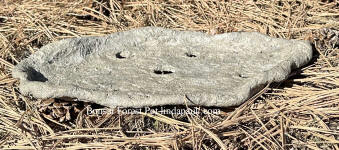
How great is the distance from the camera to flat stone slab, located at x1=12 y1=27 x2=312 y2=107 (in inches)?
86.4

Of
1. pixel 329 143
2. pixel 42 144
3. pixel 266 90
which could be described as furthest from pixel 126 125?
pixel 329 143

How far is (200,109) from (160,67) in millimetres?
427

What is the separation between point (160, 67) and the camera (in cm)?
259

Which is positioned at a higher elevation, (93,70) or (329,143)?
(93,70)

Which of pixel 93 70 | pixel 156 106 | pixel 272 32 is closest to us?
pixel 156 106

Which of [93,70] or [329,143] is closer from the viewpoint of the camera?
[329,143]

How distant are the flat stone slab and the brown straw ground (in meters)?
0.11

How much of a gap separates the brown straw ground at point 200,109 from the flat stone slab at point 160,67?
0.11 m

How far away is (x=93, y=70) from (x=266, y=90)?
0.97m

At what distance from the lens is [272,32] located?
2994mm

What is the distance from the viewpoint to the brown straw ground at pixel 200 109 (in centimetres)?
210

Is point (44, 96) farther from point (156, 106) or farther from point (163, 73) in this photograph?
point (163, 73)

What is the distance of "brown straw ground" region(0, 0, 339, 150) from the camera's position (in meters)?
2.10

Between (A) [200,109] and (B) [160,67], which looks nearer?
(A) [200,109]
